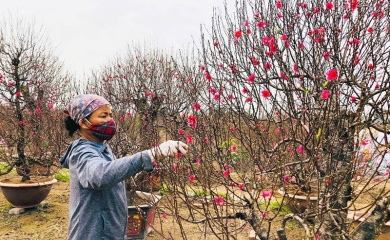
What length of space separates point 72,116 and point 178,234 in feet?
12.7

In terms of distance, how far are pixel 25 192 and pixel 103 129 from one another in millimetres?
4874

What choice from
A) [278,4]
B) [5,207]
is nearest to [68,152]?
[278,4]

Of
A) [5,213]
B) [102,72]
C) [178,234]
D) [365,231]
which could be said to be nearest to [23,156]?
[5,213]

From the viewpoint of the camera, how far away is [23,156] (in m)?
5.93

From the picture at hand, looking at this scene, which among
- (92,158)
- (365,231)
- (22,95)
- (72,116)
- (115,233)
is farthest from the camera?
(22,95)

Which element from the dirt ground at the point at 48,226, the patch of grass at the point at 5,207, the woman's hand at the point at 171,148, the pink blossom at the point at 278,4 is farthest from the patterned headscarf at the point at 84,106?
the patch of grass at the point at 5,207

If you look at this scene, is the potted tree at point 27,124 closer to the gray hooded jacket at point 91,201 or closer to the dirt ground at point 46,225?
the dirt ground at point 46,225

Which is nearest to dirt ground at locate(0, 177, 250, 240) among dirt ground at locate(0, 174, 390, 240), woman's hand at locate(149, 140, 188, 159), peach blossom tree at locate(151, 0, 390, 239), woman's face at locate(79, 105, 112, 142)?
dirt ground at locate(0, 174, 390, 240)

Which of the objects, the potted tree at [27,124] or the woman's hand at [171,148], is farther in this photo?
the potted tree at [27,124]

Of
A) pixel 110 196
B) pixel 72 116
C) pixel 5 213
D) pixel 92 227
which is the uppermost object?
pixel 72 116

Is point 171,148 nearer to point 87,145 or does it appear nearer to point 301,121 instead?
point 87,145

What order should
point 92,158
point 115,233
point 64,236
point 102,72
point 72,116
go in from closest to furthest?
1. point 92,158
2. point 115,233
3. point 72,116
4. point 64,236
5. point 102,72

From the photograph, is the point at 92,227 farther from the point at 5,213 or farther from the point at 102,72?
the point at 102,72

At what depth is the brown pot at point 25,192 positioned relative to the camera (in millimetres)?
5574
